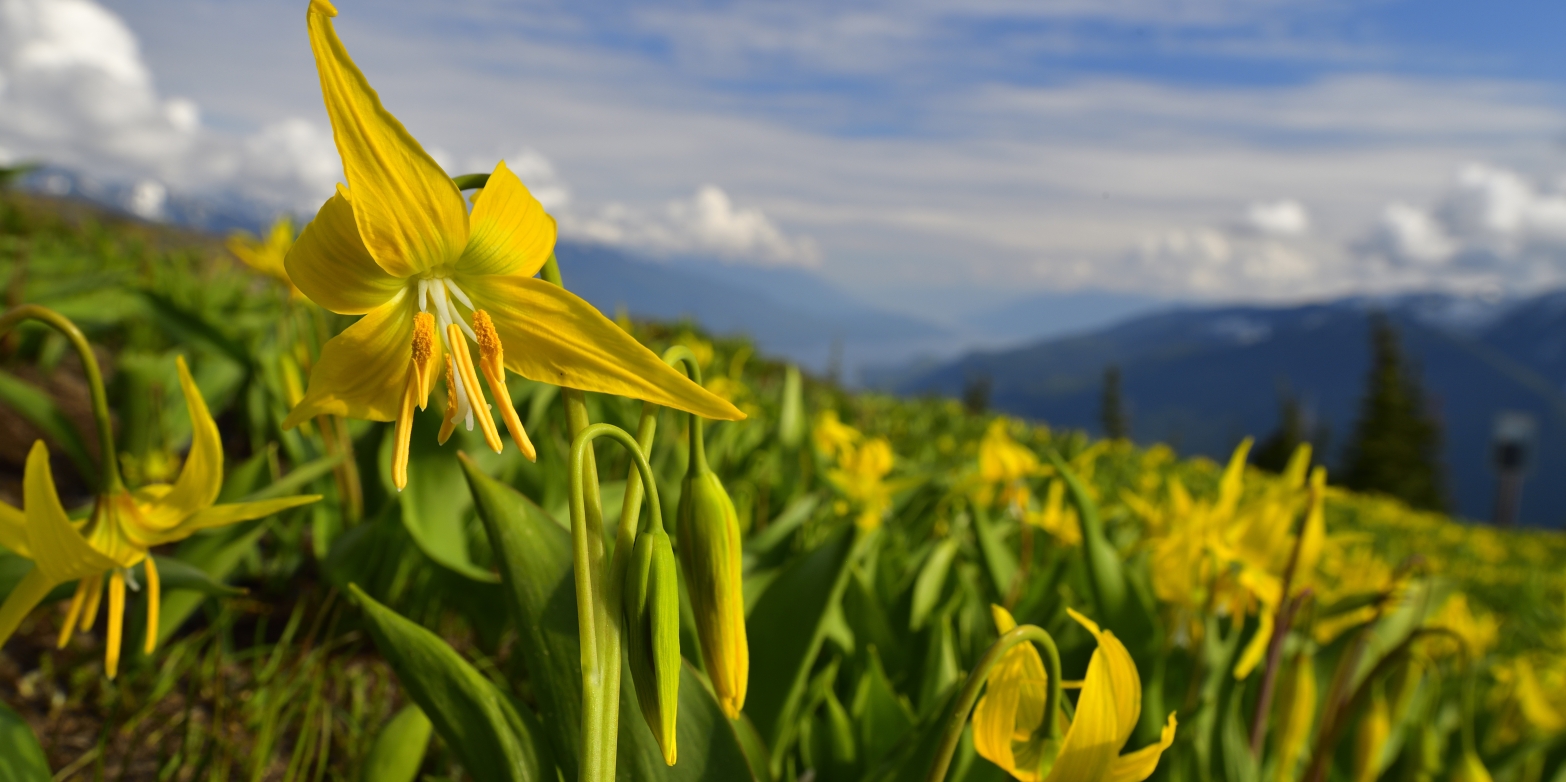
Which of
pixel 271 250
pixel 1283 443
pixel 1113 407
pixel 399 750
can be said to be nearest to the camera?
pixel 399 750

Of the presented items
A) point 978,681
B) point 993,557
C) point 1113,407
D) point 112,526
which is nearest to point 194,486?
point 112,526

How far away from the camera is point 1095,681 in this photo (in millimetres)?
886

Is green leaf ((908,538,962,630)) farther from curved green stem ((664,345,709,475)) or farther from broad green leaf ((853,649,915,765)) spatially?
curved green stem ((664,345,709,475))

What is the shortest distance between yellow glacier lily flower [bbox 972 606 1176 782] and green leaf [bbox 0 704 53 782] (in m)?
1.04

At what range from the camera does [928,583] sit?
6.28 ft

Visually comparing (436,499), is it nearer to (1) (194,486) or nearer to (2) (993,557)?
(1) (194,486)

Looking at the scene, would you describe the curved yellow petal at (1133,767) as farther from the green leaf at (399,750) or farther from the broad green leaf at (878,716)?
the green leaf at (399,750)

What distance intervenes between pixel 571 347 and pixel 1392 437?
64.3 m

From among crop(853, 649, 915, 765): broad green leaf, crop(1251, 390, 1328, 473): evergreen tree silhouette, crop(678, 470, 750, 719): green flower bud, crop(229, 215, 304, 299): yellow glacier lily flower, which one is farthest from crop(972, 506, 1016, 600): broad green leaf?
crop(1251, 390, 1328, 473): evergreen tree silhouette

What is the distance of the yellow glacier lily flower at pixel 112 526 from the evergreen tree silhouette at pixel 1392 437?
6000 centimetres

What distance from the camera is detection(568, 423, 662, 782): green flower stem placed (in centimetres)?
72

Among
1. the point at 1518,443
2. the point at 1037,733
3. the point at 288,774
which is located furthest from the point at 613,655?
the point at 1518,443

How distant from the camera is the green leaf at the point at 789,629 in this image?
1.37m

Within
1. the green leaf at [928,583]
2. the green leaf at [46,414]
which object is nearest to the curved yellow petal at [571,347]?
the green leaf at [928,583]
